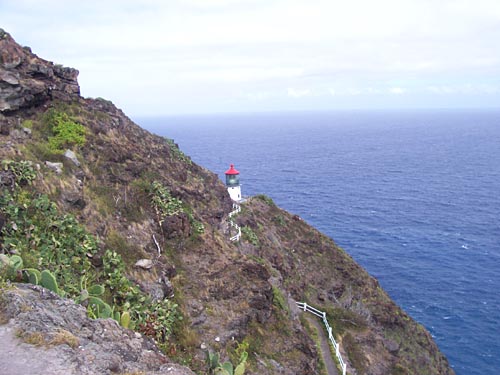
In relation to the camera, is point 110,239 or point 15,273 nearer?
point 15,273

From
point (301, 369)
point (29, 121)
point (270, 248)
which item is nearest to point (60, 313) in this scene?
point (301, 369)

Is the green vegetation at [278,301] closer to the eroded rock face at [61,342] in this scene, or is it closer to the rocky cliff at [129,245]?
the rocky cliff at [129,245]

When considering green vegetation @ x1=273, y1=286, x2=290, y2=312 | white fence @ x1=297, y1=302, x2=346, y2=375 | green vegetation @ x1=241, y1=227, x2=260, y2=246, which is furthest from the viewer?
green vegetation @ x1=241, y1=227, x2=260, y2=246

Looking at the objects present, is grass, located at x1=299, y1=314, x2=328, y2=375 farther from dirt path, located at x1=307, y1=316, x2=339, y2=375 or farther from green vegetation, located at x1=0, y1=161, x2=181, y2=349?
green vegetation, located at x1=0, y1=161, x2=181, y2=349

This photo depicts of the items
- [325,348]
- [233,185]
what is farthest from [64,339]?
[233,185]

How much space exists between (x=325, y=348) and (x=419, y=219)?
172 feet

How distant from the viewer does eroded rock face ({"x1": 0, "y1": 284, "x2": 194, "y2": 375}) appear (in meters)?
9.41

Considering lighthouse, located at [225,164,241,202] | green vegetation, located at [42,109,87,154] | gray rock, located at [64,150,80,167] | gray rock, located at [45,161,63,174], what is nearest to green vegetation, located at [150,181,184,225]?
gray rock, located at [64,150,80,167]

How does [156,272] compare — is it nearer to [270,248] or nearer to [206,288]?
[206,288]

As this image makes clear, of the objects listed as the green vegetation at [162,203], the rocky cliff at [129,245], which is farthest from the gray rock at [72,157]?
the green vegetation at [162,203]

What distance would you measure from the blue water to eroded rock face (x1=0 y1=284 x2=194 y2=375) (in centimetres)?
3917

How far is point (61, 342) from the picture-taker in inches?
396

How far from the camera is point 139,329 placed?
16500 mm

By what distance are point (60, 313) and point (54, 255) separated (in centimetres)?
647
